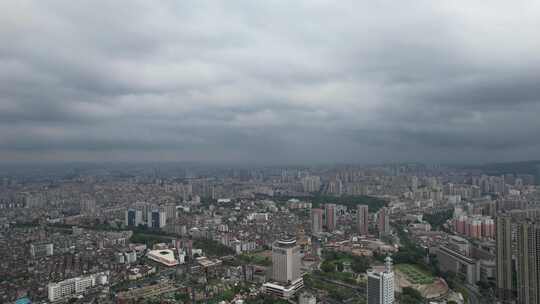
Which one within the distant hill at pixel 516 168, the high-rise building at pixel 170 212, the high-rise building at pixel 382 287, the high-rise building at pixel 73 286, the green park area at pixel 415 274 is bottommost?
the green park area at pixel 415 274

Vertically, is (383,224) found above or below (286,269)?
below

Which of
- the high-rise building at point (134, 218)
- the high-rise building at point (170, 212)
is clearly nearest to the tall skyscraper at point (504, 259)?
the high-rise building at point (170, 212)

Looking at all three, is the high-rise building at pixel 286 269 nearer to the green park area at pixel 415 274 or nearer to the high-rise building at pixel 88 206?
the green park area at pixel 415 274

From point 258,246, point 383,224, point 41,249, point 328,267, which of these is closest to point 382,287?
point 328,267

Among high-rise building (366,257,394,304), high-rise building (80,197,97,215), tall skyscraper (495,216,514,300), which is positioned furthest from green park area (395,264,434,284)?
high-rise building (80,197,97,215)

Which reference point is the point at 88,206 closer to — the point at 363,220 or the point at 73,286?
the point at 73,286

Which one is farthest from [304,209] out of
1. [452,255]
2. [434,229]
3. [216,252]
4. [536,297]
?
[536,297]
